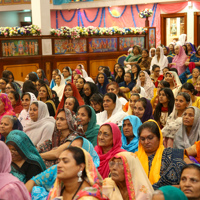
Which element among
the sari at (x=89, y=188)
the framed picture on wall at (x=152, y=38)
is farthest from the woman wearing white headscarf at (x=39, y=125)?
the framed picture on wall at (x=152, y=38)

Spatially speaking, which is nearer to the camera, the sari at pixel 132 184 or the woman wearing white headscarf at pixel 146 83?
the sari at pixel 132 184

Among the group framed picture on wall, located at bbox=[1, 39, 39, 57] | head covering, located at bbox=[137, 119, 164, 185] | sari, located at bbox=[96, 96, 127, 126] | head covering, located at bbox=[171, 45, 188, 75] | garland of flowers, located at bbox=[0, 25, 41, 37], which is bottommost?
head covering, located at bbox=[137, 119, 164, 185]

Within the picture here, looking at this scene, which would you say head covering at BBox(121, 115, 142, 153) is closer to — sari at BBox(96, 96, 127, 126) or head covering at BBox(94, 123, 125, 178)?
head covering at BBox(94, 123, 125, 178)

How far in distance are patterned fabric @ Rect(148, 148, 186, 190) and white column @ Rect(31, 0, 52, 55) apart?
29.8ft

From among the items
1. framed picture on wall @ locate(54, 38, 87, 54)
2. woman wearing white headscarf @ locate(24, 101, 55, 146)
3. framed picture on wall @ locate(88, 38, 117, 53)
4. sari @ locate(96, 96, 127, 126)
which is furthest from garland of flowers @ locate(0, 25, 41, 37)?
woman wearing white headscarf @ locate(24, 101, 55, 146)

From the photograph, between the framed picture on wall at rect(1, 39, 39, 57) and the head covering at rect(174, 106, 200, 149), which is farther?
the framed picture on wall at rect(1, 39, 39, 57)

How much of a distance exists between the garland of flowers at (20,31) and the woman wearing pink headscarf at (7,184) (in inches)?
356

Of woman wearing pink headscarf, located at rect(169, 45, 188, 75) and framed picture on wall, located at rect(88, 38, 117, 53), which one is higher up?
framed picture on wall, located at rect(88, 38, 117, 53)

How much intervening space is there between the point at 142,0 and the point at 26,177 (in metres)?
15.6

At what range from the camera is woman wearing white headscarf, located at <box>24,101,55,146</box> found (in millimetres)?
4969

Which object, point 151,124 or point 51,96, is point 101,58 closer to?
point 51,96

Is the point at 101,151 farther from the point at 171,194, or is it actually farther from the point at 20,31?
the point at 20,31

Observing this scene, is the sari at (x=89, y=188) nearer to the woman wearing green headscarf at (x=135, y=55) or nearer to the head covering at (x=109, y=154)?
the head covering at (x=109, y=154)

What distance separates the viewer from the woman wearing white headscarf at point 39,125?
16.3 feet
